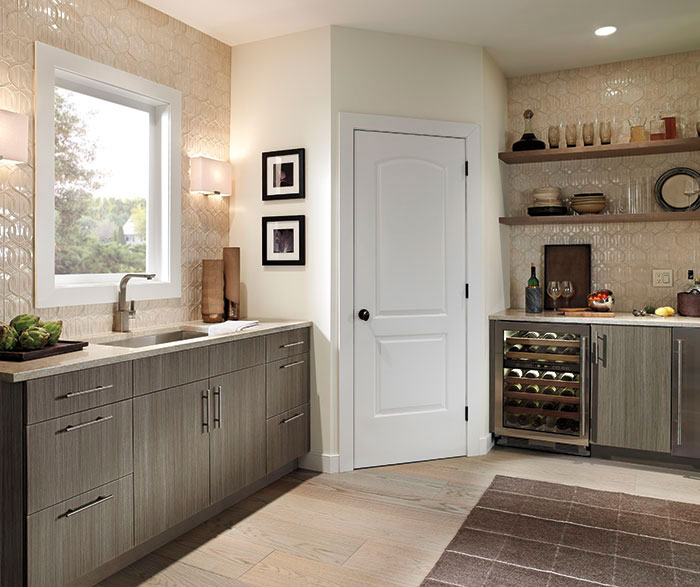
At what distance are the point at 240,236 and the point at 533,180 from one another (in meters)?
2.23

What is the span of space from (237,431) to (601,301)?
2530mm

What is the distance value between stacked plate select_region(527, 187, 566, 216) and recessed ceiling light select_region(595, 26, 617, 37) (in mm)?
1019

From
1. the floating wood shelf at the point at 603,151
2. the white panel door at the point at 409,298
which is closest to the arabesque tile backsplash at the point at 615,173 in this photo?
the floating wood shelf at the point at 603,151

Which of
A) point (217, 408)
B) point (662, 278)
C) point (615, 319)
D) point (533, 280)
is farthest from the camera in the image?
point (533, 280)

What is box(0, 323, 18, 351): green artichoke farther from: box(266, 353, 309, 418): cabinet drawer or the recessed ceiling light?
the recessed ceiling light

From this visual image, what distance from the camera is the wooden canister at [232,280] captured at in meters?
3.56

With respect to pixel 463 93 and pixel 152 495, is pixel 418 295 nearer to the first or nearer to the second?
pixel 463 93

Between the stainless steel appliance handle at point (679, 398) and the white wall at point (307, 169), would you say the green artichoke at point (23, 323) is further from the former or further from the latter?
the stainless steel appliance handle at point (679, 398)

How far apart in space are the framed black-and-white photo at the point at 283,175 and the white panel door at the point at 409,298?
1.15 feet

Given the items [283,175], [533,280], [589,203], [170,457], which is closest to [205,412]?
[170,457]

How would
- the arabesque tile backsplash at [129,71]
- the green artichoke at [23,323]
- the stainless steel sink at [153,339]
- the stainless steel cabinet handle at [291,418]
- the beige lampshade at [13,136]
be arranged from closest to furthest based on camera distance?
the green artichoke at [23,323], the beige lampshade at [13,136], the arabesque tile backsplash at [129,71], the stainless steel sink at [153,339], the stainless steel cabinet handle at [291,418]

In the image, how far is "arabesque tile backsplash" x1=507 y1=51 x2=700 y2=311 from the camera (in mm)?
3996

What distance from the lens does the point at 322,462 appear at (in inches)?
140

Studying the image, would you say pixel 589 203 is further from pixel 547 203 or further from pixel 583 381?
pixel 583 381
